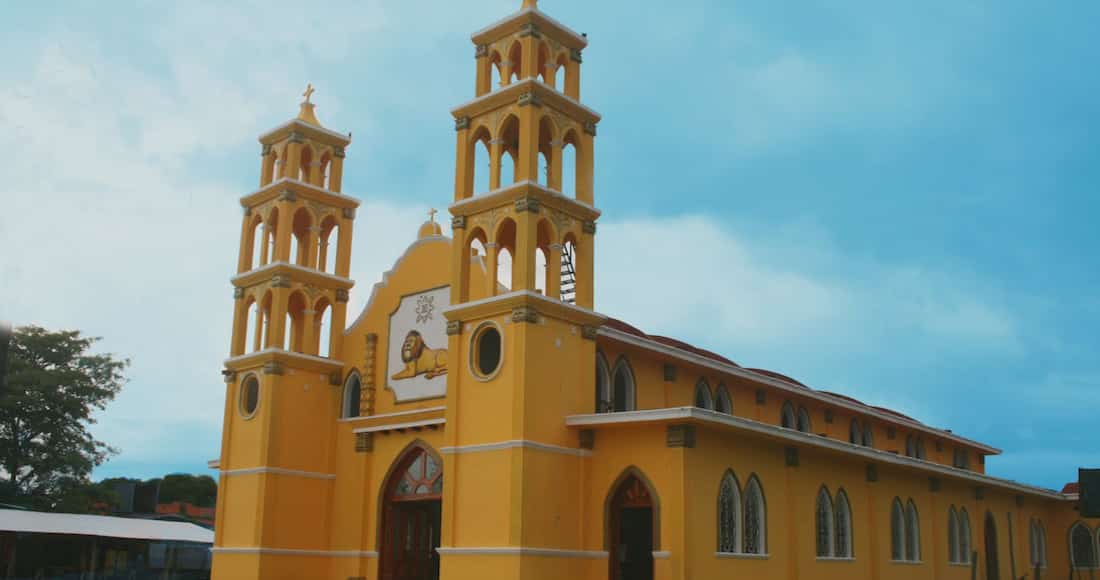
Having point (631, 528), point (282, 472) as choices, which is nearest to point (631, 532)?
point (631, 528)

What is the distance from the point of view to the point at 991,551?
125 feet

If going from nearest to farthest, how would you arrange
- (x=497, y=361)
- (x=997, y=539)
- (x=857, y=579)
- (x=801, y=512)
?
(x=497, y=361), (x=801, y=512), (x=857, y=579), (x=997, y=539)

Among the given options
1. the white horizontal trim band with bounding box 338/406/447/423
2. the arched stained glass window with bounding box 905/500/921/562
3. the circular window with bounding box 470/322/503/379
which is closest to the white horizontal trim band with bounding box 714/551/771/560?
the circular window with bounding box 470/322/503/379

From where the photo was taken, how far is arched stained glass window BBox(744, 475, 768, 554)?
25.7 m

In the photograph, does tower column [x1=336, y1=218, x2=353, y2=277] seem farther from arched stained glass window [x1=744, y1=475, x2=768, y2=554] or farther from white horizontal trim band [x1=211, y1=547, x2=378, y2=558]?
arched stained glass window [x1=744, y1=475, x2=768, y2=554]

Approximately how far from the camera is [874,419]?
40.3 meters

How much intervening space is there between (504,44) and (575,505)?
11261mm

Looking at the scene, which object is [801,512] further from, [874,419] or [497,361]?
[874,419]

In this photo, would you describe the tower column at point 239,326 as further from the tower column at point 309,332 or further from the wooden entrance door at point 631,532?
the wooden entrance door at point 631,532

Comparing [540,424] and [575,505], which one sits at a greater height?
[540,424]

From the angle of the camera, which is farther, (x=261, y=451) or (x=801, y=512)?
(x=261, y=451)

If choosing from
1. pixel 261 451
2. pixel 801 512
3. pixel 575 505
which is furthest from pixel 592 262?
pixel 261 451

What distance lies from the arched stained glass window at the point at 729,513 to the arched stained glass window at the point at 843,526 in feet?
16.1

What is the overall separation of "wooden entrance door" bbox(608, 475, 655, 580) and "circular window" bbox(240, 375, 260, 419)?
36.2 feet
